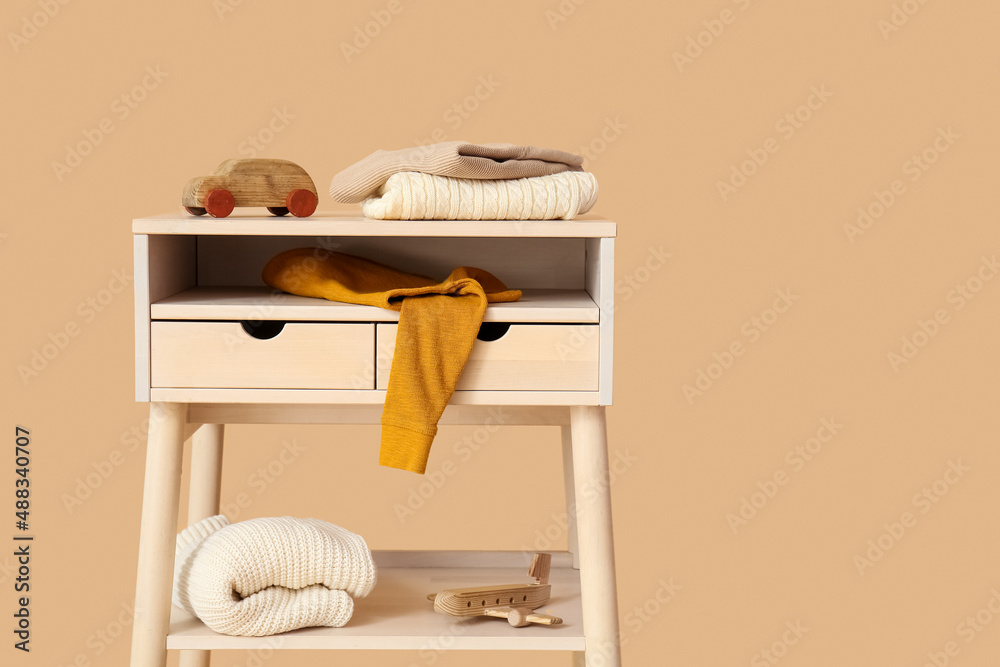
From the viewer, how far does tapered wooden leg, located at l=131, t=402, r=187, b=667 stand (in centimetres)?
306

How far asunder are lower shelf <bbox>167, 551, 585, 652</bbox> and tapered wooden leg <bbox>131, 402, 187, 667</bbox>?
60 millimetres

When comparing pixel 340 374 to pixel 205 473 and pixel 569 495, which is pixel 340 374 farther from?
pixel 569 495

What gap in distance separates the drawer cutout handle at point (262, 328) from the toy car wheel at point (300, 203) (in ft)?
0.90

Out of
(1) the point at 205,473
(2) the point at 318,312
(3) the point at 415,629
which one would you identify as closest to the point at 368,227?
(2) the point at 318,312

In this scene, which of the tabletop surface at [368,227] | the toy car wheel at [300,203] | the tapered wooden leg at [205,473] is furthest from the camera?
the tapered wooden leg at [205,473]

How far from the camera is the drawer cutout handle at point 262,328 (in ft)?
10.4

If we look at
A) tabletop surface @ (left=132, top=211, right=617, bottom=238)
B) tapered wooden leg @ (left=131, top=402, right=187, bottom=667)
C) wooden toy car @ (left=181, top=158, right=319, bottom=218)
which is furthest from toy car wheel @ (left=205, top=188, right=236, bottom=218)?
tapered wooden leg @ (left=131, top=402, right=187, bottom=667)

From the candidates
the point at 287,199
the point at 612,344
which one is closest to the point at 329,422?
the point at 287,199

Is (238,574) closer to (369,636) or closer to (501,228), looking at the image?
(369,636)

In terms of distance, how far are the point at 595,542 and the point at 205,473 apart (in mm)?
1228

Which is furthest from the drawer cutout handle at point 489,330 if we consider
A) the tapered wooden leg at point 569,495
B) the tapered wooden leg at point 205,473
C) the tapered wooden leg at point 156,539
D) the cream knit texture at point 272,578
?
the tapered wooden leg at point 205,473

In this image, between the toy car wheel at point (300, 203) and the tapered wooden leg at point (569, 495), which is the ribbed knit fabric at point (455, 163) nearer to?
the toy car wheel at point (300, 203)

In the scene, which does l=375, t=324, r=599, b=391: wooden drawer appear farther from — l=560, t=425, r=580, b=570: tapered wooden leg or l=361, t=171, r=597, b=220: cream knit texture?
l=560, t=425, r=580, b=570: tapered wooden leg

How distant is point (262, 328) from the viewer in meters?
3.28
